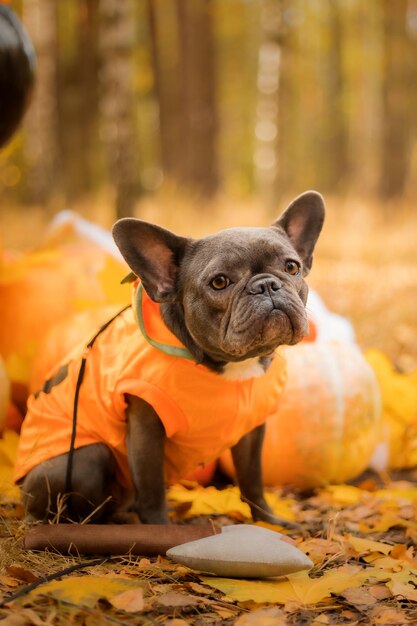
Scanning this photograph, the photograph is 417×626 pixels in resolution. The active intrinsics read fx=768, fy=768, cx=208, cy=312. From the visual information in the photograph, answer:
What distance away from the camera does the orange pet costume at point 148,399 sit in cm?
221

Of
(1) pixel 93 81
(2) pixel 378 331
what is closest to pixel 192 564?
(2) pixel 378 331

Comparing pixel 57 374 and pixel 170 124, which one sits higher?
pixel 170 124

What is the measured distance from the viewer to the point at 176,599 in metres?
1.86

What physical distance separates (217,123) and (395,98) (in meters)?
2.14

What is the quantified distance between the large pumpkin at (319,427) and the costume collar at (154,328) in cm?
99

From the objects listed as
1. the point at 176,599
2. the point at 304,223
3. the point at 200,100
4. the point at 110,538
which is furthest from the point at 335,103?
the point at 176,599

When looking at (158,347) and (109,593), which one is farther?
(158,347)

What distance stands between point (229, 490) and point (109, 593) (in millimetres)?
1027

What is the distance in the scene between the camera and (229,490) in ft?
9.15

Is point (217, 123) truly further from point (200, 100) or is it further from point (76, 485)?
point (76, 485)

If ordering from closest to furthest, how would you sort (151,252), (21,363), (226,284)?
(226,284)
(151,252)
(21,363)

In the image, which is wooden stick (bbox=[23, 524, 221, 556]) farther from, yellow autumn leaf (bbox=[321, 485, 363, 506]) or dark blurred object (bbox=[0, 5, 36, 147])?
dark blurred object (bbox=[0, 5, 36, 147])

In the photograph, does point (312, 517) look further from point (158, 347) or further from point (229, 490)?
point (158, 347)

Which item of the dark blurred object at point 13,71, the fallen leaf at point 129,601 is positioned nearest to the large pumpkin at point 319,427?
the fallen leaf at point 129,601
